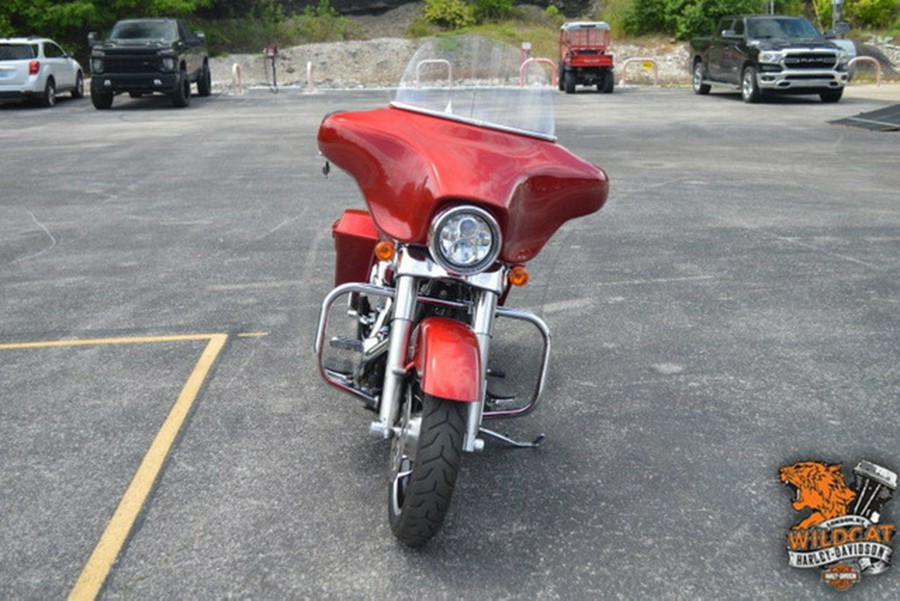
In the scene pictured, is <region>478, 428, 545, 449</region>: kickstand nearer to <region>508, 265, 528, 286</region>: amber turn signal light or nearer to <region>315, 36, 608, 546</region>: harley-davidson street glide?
<region>315, 36, 608, 546</region>: harley-davidson street glide

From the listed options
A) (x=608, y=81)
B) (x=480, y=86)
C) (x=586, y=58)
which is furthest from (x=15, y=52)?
(x=480, y=86)

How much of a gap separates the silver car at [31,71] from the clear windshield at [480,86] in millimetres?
23339

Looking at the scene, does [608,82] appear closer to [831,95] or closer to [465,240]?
[831,95]

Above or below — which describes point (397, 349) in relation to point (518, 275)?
below

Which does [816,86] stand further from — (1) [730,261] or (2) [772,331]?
(2) [772,331]

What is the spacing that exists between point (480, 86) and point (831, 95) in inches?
877

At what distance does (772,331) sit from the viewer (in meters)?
6.49

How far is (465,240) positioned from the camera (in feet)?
12.4

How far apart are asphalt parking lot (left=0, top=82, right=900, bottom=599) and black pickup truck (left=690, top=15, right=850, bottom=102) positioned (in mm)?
13226

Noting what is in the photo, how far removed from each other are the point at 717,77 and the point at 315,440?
23.9 metres

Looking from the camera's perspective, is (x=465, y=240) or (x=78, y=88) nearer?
(x=465, y=240)

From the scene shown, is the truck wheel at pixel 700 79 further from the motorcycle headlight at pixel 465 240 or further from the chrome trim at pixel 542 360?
the motorcycle headlight at pixel 465 240

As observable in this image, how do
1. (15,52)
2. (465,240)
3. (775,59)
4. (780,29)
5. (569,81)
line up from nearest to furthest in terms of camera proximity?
(465,240) < (775,59) < (780,29) < (15,52) < (569,81)

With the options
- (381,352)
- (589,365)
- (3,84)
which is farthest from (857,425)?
(3,84)
